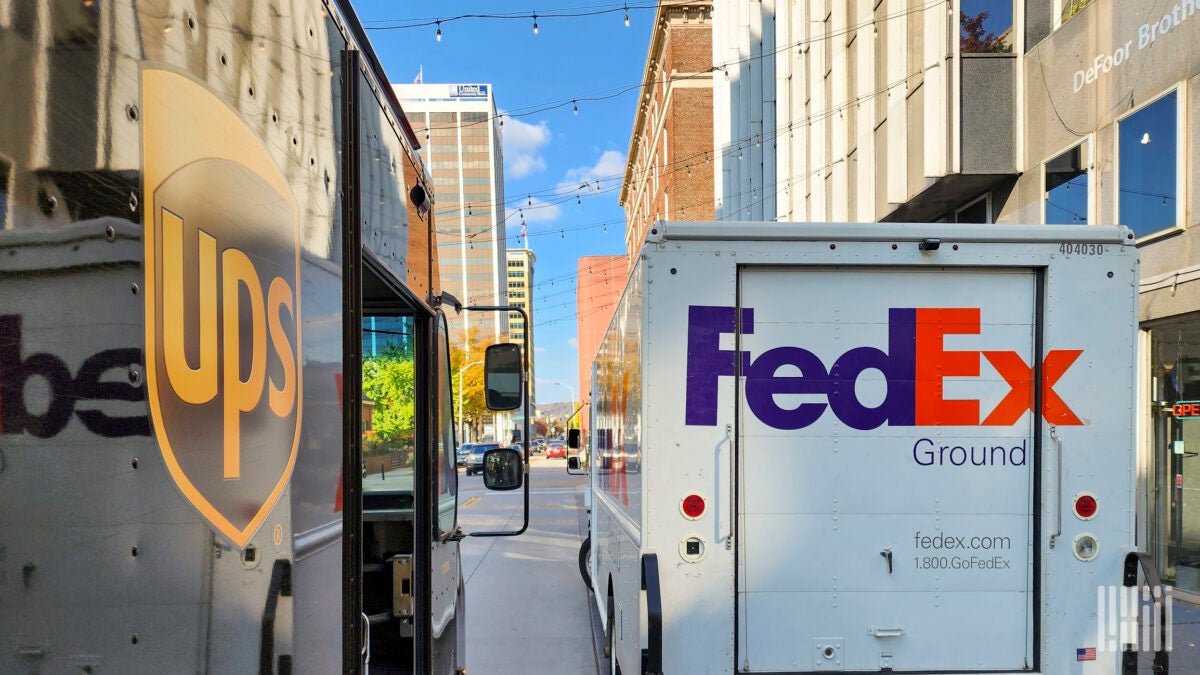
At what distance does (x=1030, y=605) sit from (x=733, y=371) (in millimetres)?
1807

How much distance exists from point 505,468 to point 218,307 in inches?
104

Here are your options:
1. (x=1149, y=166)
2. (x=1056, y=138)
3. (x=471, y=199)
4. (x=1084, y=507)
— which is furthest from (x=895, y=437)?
(x=471, y=199)

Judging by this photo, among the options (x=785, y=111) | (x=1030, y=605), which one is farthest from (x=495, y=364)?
(x=785, y=111)

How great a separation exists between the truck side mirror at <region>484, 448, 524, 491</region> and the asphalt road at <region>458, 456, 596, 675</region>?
3404 mm

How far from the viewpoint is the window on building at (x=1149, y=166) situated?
28.5ft

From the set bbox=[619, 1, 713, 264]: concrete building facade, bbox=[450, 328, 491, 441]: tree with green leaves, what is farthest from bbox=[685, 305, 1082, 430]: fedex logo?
bbox=[619, 1, 713, 264]: concrete building facade

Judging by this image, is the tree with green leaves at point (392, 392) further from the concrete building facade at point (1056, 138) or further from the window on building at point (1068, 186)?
the window on building at point (1068, 186)

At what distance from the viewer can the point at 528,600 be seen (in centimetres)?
944

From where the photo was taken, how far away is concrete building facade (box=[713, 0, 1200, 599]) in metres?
8.73

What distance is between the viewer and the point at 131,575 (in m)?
1.17

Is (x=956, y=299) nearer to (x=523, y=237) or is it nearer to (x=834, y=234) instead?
(x=834, y=234)

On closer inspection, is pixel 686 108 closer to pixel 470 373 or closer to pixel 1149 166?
pixel 470 373

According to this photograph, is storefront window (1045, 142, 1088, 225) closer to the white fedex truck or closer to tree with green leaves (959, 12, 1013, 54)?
tree with green leaves (959, 12, 1013, 54)

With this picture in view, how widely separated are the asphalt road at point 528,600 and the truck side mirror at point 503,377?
3635mm
